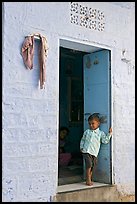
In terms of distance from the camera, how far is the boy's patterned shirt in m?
5.20

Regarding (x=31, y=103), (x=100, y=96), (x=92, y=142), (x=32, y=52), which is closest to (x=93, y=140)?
(x=92, y=142)

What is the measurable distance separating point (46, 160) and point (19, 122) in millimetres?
666

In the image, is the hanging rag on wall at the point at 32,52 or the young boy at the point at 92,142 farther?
the young boy at the point at 92,142

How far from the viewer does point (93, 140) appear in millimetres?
5219

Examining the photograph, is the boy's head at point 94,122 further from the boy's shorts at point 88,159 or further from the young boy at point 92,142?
the boy's shorts at point 88,159

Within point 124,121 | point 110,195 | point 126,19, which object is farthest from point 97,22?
point 110,195

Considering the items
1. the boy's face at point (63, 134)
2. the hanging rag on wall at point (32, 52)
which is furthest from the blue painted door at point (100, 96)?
the boy's face at point (63, 134)

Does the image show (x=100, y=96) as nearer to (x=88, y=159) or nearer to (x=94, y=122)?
(x=94, y=122)

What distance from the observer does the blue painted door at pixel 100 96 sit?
17.6 ft

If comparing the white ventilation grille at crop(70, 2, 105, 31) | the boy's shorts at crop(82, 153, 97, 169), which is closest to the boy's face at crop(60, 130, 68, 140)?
the boy's shorts at crop(82, 153, 97, 169)

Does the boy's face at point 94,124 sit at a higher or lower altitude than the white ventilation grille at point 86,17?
lower

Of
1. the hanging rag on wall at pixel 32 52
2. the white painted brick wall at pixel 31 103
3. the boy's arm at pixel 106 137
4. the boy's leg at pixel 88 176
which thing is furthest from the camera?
the boy's arm at pixel 106 137

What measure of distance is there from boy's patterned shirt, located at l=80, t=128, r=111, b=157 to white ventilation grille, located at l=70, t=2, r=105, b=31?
5.50 ft

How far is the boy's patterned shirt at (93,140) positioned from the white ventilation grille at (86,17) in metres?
1.68
